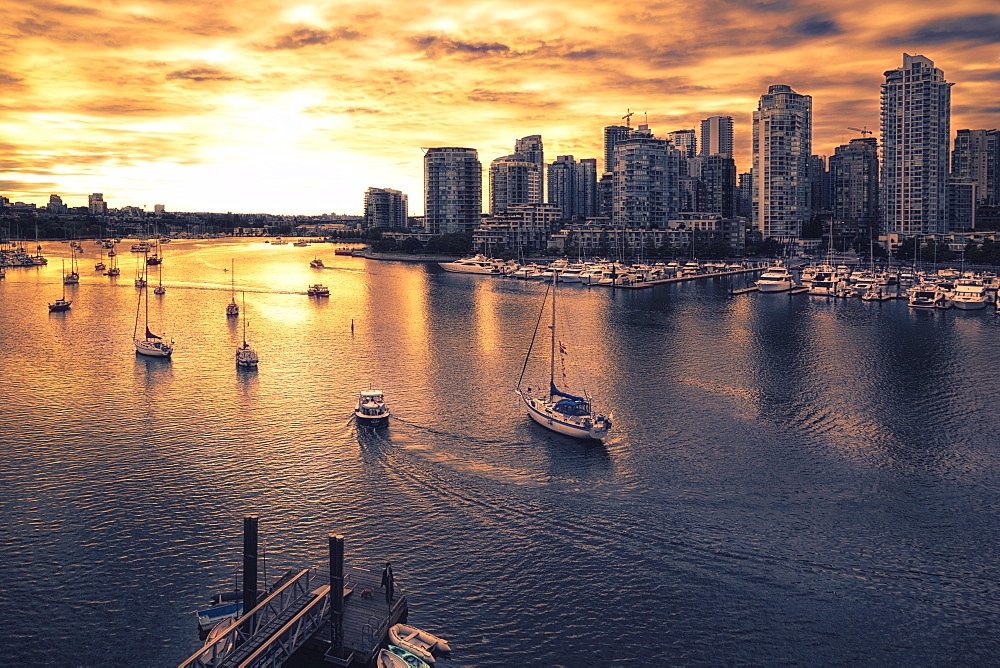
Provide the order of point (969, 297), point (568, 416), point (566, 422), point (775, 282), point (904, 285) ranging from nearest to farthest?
point (566, 422) < point (568, 416) < point (969, 297) < point (904, 285) < point (775, 282)

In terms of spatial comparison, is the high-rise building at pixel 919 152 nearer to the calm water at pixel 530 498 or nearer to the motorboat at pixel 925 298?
the motorboat at pixel 925 298

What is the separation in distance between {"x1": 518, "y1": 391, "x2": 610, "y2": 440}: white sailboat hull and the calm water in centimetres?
73

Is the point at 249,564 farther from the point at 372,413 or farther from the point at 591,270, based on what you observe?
the point at 591,270

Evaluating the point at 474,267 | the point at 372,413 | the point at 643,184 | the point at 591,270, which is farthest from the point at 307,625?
the point at 643,184

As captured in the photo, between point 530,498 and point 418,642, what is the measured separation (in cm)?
939

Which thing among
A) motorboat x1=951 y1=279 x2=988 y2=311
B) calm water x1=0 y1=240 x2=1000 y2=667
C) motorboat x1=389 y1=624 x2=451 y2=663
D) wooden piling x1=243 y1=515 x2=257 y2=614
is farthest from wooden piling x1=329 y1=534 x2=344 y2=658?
motorboat x1=951 y1=279 x2=988 y2=311

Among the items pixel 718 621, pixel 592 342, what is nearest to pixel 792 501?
pixel 718 621

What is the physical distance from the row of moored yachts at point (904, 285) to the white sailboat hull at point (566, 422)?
2524 inches

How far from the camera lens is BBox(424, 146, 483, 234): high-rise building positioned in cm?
19238

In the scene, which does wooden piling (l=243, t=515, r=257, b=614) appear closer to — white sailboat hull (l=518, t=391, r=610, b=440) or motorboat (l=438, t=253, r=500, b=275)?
white sailboat hull (l=518, t=391, r=610, b=440)

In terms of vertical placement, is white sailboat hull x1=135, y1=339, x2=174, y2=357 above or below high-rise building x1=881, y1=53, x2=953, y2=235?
below

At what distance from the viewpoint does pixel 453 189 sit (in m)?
192

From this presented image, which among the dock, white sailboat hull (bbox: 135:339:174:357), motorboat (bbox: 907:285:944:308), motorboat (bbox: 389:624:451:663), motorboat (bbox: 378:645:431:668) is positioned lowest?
motorboat (bbox: 378:645:431:668)

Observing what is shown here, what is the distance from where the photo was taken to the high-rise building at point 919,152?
6383 inches
